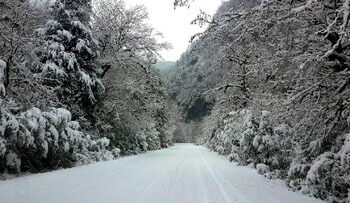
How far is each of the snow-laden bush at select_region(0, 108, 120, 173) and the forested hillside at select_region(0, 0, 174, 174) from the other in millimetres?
30

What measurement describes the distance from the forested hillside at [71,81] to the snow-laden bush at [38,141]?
3 centimetres

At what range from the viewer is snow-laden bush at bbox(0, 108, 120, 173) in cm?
1005

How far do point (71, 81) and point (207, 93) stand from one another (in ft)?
31.2

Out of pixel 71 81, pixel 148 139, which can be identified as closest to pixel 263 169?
A: pixel 71 81

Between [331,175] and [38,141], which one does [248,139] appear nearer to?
[331,175]

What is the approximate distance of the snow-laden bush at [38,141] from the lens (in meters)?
10.1

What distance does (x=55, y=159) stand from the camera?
12828 millimetres

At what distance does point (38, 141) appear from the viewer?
11.5 meters

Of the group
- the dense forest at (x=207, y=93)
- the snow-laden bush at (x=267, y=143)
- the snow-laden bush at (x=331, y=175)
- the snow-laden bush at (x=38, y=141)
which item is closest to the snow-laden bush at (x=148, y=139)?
the dense forest at (x=207, y=93)

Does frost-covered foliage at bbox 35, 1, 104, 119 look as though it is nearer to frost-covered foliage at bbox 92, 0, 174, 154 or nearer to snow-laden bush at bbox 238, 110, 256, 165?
frost-covered foliage at bbox 92, 0, 174, 154

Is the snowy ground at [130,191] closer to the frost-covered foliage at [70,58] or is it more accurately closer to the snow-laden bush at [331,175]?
the snow-laden bush at [331,175]

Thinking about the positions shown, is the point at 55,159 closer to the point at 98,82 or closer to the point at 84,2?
the point at 98,82

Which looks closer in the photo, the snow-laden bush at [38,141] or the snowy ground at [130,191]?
the snowy ground at [130,191]

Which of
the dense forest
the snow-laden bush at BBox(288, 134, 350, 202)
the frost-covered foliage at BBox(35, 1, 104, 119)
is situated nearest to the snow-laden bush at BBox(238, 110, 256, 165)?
the dense forest
